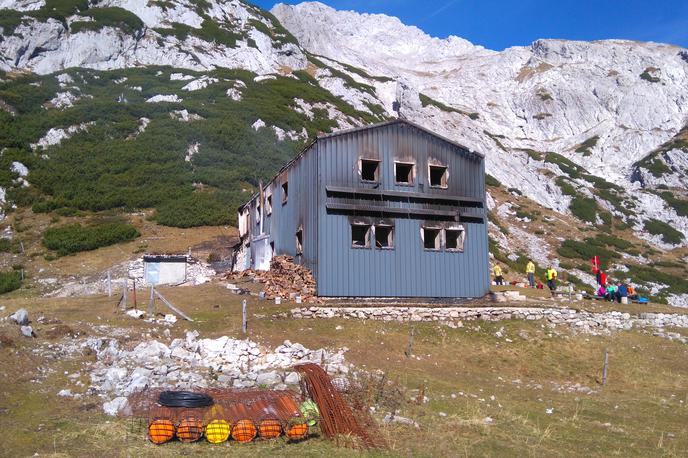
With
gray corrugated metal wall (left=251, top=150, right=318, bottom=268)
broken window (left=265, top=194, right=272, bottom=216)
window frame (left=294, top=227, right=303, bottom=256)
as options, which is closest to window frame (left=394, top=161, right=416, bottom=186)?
gray corrugated metal wall (left=251, top=150, right=318, bottom=268)

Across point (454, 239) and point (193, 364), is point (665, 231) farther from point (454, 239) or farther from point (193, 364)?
point (193, 364)

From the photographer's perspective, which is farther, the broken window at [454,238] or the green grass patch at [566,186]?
the green grass patch at [566,186]

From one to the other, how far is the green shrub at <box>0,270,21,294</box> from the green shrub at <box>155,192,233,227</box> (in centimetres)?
1254

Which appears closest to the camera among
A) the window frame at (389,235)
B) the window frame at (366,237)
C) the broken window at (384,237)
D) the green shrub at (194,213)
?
the window frame at (366,237)

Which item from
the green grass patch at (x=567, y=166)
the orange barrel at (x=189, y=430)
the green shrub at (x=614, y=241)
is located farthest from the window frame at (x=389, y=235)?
the green grass patch at (x=567, y=166)

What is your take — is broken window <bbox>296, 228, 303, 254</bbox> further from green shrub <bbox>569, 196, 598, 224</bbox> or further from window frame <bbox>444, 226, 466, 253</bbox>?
green shrub <bbox>569, 196, 598, 224</bbox>

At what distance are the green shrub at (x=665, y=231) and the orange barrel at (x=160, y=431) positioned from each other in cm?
8126

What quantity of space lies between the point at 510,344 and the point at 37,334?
643 inches

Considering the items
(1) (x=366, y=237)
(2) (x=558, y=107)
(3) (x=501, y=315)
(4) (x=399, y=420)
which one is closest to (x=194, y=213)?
(1) (x=366, y=237)

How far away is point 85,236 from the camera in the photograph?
40.3 metres

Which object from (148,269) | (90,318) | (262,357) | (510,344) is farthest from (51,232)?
(510,344)

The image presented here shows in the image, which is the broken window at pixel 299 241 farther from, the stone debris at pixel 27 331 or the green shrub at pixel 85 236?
the green shrub at pixel 85 236

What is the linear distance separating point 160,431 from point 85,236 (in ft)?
111

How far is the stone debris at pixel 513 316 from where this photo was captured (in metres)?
21.9
